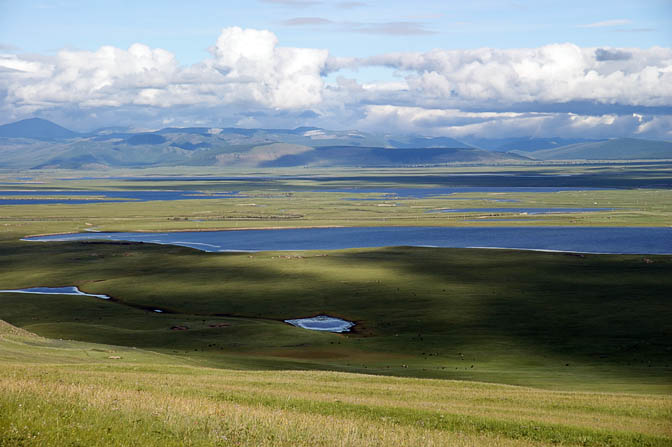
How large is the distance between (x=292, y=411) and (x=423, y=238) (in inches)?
5401

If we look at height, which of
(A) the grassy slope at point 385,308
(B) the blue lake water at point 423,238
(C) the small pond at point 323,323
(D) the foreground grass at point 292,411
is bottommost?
(C) the small pond at point 323,323

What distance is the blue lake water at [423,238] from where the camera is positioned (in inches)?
5655

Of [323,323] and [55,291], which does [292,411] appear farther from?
[55,291]

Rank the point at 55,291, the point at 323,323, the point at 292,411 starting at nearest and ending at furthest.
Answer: the point at 292,411
the point at 323,323
the point at 55,291

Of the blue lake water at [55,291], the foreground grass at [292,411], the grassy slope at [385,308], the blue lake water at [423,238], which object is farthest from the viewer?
the blue lake water at [423,238]

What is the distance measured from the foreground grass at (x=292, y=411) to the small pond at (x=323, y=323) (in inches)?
1397

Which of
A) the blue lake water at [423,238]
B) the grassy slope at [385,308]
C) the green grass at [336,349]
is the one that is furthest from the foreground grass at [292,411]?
the blue lake water at [423,238]

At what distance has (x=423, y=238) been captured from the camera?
160625 mm

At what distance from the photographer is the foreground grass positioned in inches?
731

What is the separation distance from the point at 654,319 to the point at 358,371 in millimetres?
40517

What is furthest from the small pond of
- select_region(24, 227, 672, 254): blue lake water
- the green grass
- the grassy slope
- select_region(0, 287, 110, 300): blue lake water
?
select_region(24, 227, 672, 254): blue lake water

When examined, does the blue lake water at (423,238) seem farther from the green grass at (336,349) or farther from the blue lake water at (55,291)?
the blue lake water at (55,291)

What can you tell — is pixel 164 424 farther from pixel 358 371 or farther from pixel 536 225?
pixel 536 225

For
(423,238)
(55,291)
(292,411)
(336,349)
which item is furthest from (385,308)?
(423,238)
